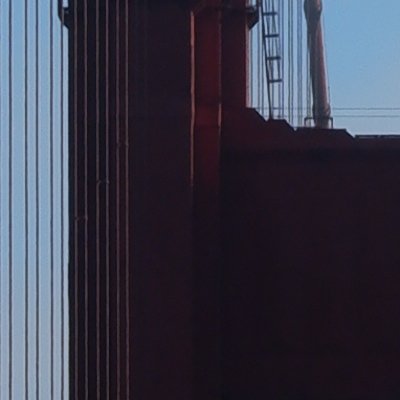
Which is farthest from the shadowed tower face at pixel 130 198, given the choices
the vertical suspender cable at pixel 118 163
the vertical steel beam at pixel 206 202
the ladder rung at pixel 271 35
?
the ladder rung at pixel 271 35

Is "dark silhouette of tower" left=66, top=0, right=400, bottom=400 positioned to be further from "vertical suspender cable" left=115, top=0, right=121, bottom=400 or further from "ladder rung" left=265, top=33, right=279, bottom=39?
"ladder rung" left=265, top=33, right=279, bottom=39

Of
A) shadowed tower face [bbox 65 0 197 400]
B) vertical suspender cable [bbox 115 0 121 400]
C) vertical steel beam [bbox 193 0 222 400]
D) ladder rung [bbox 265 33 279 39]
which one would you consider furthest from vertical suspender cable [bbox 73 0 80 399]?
ladder rung [bbox 265 33 279 39]

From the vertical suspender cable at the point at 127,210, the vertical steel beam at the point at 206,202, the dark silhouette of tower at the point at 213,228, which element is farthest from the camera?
the vertical steel beam at the point at 206,202

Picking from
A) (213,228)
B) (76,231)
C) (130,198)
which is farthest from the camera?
(213,228)

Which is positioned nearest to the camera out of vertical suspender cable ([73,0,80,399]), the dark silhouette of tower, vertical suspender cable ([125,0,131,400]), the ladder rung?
vertical suspender cable ([73,0,80,399])

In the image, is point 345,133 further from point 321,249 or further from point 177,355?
point 177,355

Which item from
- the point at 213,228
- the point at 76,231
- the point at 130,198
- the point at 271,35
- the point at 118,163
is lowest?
the point at 76,231

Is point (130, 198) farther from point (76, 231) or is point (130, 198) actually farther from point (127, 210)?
point (76, 231)

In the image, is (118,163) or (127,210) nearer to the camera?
(118,163)

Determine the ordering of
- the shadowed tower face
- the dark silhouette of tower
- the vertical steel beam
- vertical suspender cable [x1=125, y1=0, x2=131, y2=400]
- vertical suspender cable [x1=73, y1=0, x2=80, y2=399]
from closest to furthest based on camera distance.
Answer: vertical suspender cable [x1=73, y1=0, x2=80, y2=399] < the shadowed tower face < the dark silhouette of tower < vertical suspender cable [x1=125, y1=0, x2=131, y2=400] < the vertical steel beam

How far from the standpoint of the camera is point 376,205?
46.2 feet

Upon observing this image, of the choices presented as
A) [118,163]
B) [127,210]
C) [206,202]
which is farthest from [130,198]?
[206,202]

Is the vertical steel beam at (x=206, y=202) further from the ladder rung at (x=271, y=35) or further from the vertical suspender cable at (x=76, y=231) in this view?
the ladder rung at (x=271, y=35)

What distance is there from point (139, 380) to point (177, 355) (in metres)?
0.28
